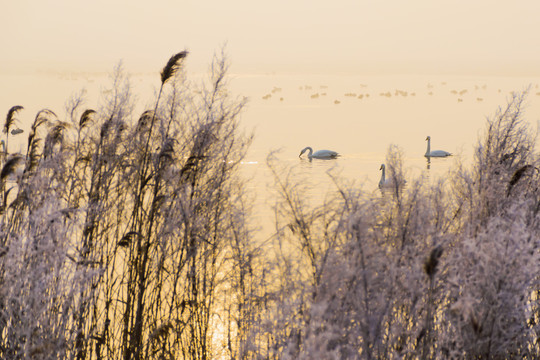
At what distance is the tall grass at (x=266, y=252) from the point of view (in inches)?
237

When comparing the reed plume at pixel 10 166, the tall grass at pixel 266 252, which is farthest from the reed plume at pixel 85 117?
the reed plume at pixel 10 166

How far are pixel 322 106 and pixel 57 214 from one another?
56.5 meters

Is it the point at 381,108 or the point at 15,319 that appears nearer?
the point at 15,319

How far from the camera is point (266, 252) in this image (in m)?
8.34

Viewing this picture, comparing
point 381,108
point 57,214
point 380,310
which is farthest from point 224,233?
point 381,108

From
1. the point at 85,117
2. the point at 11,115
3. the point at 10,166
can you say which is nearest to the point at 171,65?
the point at 85,117

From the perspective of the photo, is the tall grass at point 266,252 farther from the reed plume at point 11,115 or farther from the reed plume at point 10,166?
the reed plume at point 11,115

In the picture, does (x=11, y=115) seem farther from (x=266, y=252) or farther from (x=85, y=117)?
(x=266, y=252)

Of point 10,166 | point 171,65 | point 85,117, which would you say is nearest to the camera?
point 10,166

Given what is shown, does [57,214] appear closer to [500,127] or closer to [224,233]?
[224,233]

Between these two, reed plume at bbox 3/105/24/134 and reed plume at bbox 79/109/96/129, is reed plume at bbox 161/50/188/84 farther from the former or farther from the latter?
reed plume at bbox 3/105/24/134

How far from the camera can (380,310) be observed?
6.08 metres

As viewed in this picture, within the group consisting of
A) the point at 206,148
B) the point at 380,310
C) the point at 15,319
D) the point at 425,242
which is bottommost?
the point at 15,319

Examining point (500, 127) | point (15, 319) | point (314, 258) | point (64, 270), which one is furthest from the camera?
point (500, 127)
